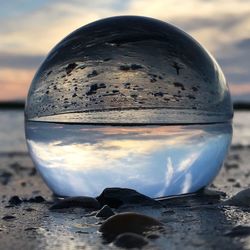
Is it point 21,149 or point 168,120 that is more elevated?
point 168,120

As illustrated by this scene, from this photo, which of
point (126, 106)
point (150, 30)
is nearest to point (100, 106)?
point (126, 106)

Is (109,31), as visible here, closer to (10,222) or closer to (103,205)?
(103,205)

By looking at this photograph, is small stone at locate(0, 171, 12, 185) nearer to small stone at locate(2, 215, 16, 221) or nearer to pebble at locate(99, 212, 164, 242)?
small stone at locate(2, 215, 16, 221)

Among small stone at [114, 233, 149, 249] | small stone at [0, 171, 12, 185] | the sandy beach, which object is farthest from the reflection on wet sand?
small stone at [0, 171, 12, 185]

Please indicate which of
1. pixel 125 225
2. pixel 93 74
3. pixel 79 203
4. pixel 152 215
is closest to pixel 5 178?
pixel 79 203

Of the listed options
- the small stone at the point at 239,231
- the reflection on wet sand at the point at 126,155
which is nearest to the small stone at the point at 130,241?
the small stone at the point at 239,231

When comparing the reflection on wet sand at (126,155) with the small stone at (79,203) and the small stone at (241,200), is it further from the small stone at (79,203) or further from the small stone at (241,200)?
the small stone at (241,200)
